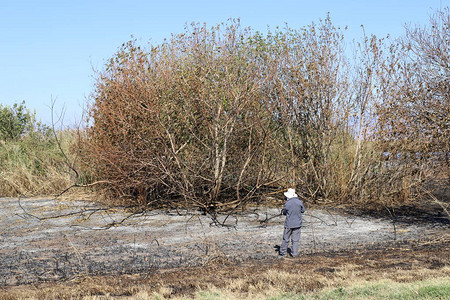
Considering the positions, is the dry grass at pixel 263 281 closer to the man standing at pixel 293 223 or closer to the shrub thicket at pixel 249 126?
the man standing at pixel 293 223

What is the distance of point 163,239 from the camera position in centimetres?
1157

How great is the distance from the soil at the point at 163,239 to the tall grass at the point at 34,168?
9.89ft

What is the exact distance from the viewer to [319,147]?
17562mm

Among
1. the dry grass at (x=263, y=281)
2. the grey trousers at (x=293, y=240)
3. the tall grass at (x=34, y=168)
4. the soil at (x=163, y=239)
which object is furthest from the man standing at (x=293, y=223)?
the tall grass at (x=34, y=168)

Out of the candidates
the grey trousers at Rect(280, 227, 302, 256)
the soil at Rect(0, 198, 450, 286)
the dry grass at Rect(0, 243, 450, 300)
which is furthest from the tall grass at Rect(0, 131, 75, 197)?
the dry grass at Rect(0, 243, 450, 300)

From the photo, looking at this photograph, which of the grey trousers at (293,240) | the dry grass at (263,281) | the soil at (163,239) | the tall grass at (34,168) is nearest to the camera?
the dry grass at (263,281)

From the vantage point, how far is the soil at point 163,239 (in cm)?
928

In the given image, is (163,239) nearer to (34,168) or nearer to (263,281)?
(263,281)

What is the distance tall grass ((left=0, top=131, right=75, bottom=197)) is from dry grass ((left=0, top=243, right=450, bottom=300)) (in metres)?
11.8

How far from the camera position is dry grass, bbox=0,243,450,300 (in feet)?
23.2

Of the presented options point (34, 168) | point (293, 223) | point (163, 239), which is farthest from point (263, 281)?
point (34, 168)

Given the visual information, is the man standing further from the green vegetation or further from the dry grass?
the green vegetation

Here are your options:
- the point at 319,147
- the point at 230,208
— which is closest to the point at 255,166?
the point at 230,208

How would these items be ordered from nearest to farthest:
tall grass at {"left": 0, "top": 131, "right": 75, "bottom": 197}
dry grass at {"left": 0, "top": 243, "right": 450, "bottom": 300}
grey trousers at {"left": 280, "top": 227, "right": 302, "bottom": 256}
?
dry grass at {"left": 0, "top": 243, "right": 450, "bottom": 300}, grey trousers at {"left": 280, "top": 227, "right": 302, "bottom": 256}, tall grass at {"left": 0, "top": 131, "right": 75, "bottom": 197}
